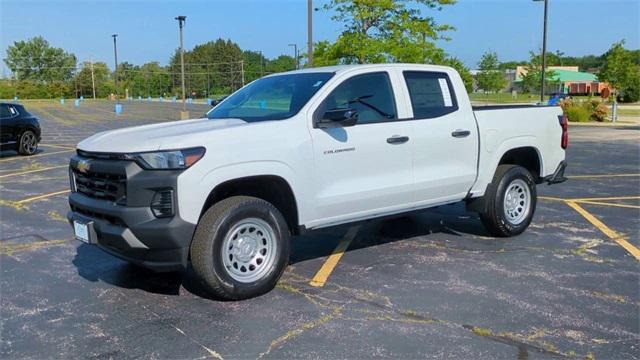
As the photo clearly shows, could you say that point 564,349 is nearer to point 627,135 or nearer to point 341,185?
point 341,185

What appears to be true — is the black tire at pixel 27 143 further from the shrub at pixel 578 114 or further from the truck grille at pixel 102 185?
the shrub at pixel 578 114

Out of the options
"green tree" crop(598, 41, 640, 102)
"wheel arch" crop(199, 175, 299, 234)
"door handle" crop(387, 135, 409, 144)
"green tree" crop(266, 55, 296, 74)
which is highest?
"green tree" crop(266, 55, 296, 74)

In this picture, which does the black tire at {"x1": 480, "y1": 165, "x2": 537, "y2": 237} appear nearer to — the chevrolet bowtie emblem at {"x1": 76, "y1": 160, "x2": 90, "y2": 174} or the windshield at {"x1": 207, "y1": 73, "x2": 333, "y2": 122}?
the windshield at {"x1": 207, "y1": 73, "x2": 333, "y2": 122}

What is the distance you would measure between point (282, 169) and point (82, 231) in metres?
1.72

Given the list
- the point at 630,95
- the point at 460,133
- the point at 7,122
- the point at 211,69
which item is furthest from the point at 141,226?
the point at 211,69

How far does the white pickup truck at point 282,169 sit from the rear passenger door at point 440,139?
→ 14 millimetres

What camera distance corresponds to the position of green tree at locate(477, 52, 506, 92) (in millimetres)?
77625

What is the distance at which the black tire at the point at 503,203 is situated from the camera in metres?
6.75

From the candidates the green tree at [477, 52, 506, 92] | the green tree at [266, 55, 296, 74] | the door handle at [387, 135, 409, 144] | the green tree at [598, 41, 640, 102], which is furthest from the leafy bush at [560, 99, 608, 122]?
the green tree at [266, 55, 296, 74]

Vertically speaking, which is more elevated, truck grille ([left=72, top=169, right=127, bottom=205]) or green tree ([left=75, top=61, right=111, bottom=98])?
green tree ([left=75, top=61, right=111, bottom=98])

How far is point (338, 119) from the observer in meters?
5.06

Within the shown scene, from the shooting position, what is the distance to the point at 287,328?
14.2 ft

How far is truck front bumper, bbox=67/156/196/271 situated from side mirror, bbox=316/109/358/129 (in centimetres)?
141

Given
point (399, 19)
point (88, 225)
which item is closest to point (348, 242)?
point (88, 225)
